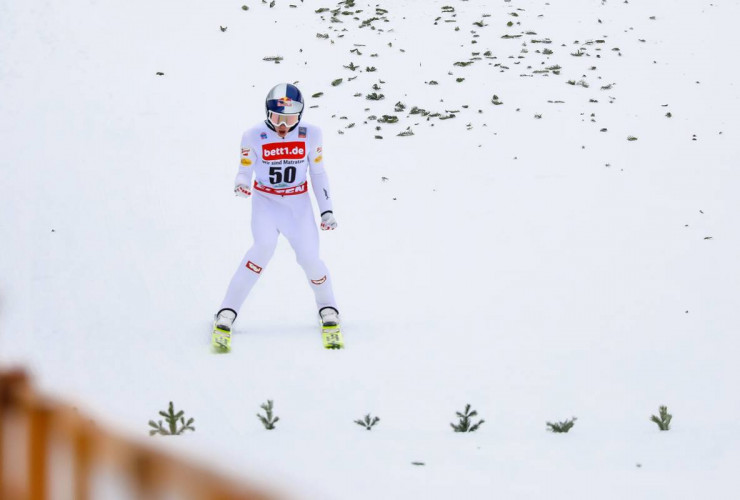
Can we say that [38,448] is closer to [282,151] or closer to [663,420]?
[663,420]

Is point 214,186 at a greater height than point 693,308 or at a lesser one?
greater

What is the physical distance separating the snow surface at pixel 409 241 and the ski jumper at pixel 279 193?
63 centimetres

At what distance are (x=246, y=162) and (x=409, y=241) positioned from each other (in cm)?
310

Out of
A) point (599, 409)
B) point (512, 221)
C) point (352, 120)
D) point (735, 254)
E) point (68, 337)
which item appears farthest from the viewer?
point (352, 120)

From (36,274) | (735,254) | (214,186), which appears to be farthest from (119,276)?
(735,254)

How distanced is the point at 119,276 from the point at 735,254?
6.32 metres

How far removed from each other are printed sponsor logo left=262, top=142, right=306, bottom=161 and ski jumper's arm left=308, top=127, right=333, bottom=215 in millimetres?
128

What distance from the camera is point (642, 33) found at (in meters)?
14.3

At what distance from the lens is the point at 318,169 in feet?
21.2

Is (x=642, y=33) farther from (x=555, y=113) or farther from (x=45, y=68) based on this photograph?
(x=45, y=68)

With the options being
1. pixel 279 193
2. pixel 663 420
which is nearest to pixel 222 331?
pixel 279 193

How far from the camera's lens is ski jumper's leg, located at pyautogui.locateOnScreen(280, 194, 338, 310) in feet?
20.9

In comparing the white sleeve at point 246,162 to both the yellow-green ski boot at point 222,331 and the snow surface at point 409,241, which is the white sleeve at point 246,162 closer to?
the yellow-green ski boot at point 222,331

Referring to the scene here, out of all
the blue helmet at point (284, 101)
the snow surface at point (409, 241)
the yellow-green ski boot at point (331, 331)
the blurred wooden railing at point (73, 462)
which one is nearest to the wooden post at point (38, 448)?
the blurred wooden railing at point (73, 462)
